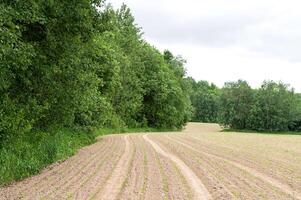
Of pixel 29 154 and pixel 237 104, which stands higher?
pixel 237 104

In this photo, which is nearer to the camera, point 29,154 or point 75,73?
point 29,154

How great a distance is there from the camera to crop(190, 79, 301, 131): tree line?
98.1 meters

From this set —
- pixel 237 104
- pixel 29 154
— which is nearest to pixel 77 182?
pixel 29 154

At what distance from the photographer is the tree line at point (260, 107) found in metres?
98.1

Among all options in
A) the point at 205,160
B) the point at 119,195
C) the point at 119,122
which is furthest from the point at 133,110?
the point at 119,195

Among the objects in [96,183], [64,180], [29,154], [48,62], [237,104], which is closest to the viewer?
[96,183]

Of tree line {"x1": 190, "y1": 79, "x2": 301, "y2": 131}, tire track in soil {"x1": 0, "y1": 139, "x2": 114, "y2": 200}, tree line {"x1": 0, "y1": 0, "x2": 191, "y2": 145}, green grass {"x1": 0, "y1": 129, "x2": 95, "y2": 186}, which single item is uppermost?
tree line {"x1": 190, "y1": 79, "x2": 301, "y2": 131}

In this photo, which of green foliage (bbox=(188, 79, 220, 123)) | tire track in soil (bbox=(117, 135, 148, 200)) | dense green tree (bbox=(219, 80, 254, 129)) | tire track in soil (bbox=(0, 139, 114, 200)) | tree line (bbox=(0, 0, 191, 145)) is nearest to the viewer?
tire track in soil (bbox=(117, 135, 148, 200))

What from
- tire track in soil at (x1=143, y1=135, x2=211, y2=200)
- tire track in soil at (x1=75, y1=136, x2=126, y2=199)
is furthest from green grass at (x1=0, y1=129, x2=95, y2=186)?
tire track in soil at (x1=143, y1=135, x2=211, y2=200)

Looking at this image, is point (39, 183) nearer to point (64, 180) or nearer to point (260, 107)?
point (64, 180)

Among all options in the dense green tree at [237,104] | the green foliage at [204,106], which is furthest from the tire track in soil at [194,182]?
the green foliage at [204,106]

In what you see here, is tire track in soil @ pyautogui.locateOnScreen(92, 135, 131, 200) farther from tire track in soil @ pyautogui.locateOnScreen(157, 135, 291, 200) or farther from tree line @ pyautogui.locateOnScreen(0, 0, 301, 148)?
tree line @ pyautogui.locateOnScreen(0, 0, 301, 148)

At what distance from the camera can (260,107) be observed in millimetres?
99125

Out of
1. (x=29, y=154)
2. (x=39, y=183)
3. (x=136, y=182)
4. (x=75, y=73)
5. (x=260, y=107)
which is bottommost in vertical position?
(x=39, y=183)
